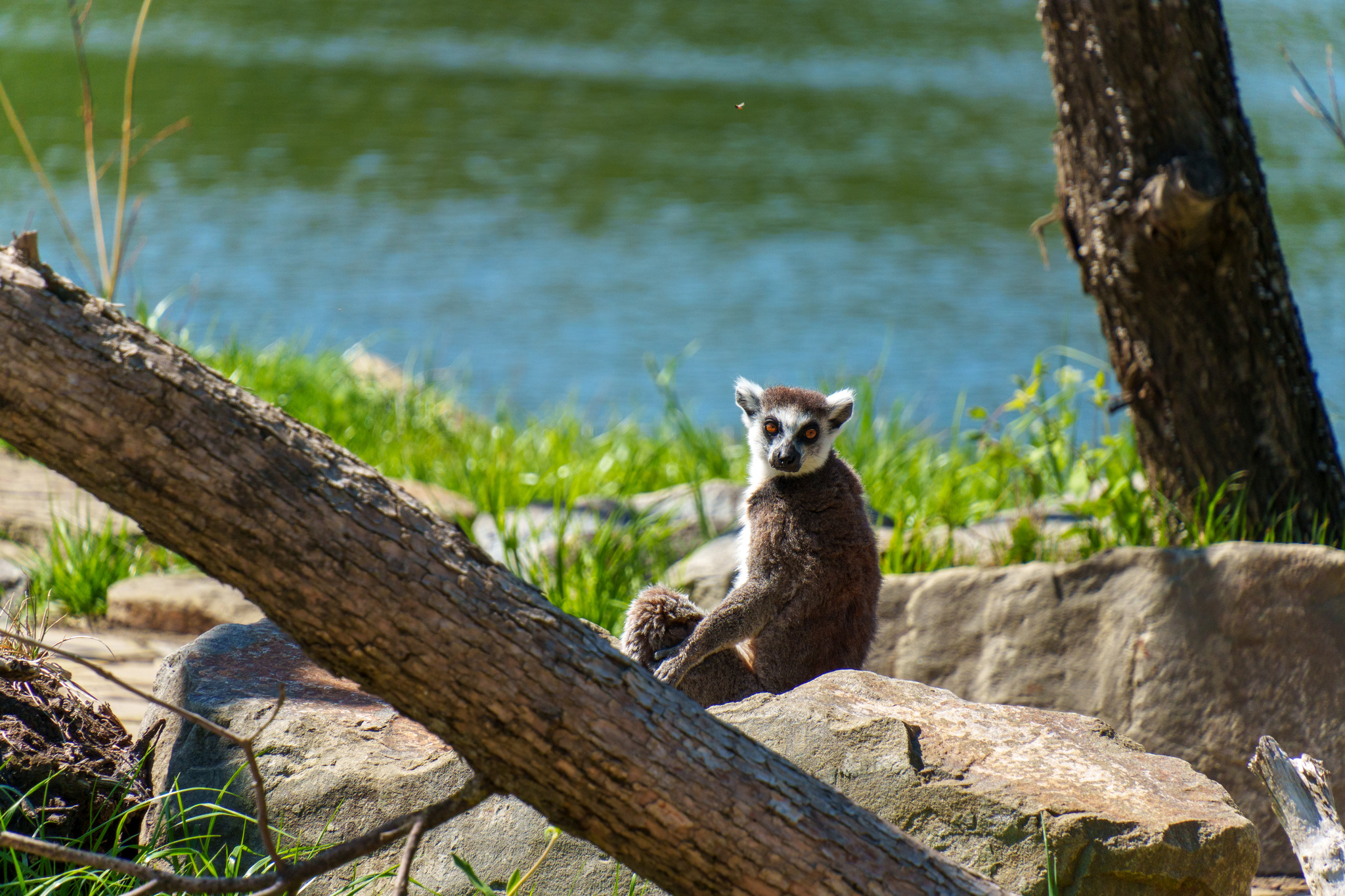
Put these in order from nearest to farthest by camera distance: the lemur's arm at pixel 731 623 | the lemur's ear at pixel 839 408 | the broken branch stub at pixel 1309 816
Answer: the broken branch stub at pixel 1309 816 < the lemur's arm at pixel 731 623 < the lemur's ear at pixel 839 408

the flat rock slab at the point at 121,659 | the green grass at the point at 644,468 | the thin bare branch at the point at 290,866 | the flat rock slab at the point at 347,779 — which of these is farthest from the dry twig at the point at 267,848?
the green grass at the point at 644,468

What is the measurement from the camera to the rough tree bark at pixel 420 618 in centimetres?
167

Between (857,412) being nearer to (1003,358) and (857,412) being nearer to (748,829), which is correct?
(1003,358)

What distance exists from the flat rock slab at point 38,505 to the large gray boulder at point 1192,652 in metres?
3.57

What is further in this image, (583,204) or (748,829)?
(583,204)

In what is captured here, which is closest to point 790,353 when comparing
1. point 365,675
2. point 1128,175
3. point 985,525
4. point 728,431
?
point 728,431

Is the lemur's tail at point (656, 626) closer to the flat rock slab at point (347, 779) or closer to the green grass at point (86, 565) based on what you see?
the flat rock slab at point (347, 779)

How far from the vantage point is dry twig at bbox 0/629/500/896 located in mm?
1740

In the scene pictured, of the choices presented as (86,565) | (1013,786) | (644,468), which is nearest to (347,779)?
(1013,786)

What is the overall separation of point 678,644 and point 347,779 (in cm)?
92

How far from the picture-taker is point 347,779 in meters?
2.62

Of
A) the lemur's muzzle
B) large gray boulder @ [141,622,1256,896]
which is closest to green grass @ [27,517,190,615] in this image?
large gray boulder @ [141,622,1256,896]

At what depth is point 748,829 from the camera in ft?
6.09

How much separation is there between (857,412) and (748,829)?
495cm
